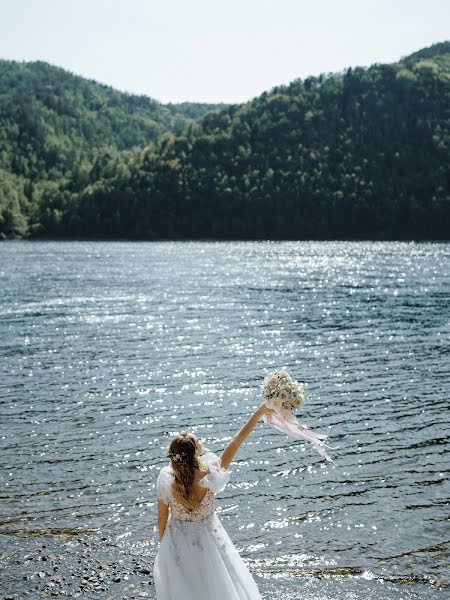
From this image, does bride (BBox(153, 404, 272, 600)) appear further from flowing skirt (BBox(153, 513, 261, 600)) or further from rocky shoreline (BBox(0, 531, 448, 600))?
rocky shoreline (BBox(0, 531, 448, 600))

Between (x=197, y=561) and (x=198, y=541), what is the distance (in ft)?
0.76

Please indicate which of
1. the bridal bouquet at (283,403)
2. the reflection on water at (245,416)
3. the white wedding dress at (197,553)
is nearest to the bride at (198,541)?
the white wedding dress at (197,553)

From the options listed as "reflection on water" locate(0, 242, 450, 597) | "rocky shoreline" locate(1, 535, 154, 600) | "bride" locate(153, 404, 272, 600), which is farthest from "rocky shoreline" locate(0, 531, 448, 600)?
"bride" locate(153, 404, 272, 600)

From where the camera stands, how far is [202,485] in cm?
752

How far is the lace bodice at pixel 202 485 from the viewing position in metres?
7.54

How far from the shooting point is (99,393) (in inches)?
1115

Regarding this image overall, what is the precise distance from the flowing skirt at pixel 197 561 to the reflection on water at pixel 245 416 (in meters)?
5.37

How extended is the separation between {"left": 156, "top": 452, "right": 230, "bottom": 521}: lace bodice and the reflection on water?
230 inches

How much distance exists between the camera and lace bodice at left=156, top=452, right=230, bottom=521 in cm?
754

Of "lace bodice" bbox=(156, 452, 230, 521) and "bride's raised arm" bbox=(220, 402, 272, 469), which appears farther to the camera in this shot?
"lace bodice" bbox=(156, 452, 230, 521)

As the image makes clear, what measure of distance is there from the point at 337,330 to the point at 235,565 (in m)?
38.8

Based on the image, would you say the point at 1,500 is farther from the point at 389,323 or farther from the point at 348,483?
the point at 389,323

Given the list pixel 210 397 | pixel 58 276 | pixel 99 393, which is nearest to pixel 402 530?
pixel 210 397

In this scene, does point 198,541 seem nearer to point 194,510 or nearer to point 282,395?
point 194,510
